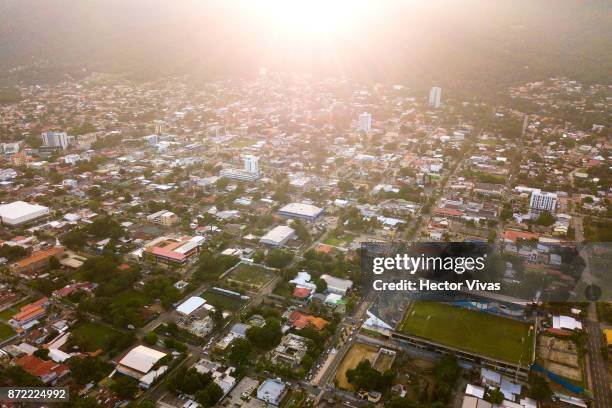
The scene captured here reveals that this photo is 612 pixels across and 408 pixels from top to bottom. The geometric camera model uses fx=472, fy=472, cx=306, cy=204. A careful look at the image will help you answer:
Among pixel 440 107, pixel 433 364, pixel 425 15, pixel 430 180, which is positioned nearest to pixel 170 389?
pixel 433 364

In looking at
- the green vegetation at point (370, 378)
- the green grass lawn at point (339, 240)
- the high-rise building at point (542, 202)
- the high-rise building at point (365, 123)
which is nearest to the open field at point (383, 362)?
the green vegetation at point (370, 378)

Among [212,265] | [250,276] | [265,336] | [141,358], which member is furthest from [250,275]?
[141,358]

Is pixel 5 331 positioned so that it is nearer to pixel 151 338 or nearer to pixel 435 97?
pixel 151 338

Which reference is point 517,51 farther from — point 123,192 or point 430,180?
point 123,192

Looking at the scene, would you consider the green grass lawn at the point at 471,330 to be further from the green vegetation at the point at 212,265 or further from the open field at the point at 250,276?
the green vegetation at the point at 212,265

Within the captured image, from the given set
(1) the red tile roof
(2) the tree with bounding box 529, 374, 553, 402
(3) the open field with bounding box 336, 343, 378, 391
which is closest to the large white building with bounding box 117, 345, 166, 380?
(1) the red tile roof

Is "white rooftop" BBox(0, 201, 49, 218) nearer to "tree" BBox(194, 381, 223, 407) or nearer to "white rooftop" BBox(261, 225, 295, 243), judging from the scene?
"white rooftop" BBox(261, 225, 295, 243)
